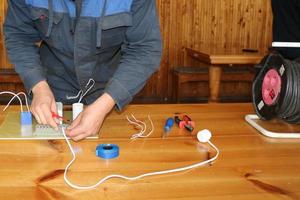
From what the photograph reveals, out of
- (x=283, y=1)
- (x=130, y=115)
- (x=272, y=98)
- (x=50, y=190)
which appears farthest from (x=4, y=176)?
(x=283, y=1)

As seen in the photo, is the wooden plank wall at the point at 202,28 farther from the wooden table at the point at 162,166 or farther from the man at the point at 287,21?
the wooden table at the point at 162,166

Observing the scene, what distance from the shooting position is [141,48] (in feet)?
3.98

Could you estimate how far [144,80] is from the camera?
1173mm

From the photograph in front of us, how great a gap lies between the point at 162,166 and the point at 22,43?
72 centimetres

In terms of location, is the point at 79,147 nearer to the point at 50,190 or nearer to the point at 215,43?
the point at 50,190

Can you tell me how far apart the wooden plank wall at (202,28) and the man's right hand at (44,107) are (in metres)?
3.21

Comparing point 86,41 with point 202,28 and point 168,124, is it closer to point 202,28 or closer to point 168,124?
point 168,124

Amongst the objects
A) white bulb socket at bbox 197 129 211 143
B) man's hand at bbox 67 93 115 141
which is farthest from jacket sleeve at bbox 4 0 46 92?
white bulb socket at bbox 197 129 211 143

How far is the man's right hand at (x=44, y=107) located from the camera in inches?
40.6

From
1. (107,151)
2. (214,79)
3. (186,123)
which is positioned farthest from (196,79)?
(107,151)

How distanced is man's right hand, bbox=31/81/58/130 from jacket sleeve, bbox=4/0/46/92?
0.27 ft

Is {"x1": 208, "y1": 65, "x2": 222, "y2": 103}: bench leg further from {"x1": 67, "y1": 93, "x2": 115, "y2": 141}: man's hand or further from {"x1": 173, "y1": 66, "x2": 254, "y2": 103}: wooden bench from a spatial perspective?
{"x1": 67, "y1": 93, "x2": 115, "y2": 141}: man's hand

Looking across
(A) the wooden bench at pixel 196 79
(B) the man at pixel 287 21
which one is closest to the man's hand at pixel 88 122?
(B) the man at pixel 287 21

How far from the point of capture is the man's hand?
980 millimetres
